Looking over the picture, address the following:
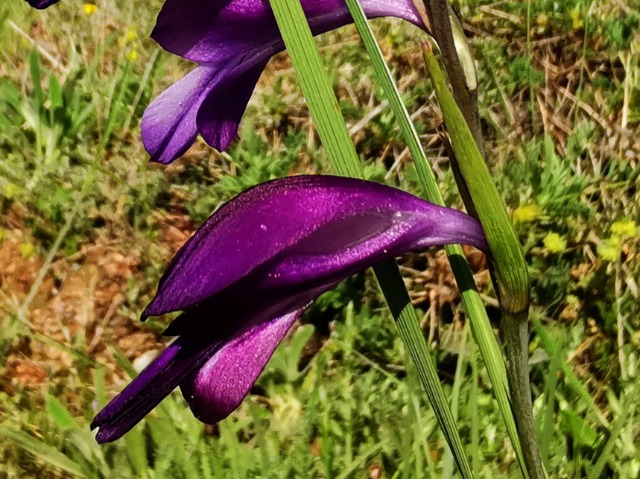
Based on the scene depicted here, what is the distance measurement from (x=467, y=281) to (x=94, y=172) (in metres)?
1.30

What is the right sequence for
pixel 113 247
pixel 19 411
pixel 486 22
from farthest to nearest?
pixel 486 22 → pixel 113 247 → pixel 19 411

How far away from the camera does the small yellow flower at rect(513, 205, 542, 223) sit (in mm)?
1364

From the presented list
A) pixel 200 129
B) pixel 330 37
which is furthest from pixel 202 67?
pixel 330 37

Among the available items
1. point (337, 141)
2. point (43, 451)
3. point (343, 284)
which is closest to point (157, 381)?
point (337, 141)

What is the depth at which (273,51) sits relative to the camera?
61 cm

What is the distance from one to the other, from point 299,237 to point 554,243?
0.96 metres

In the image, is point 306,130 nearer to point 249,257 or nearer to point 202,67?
point 202,67

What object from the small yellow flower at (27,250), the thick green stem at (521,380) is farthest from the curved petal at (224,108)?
the small yellow flower at (27,250)

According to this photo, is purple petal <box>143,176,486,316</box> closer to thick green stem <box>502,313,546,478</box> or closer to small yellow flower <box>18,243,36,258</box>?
thick green stem <box>502,313,546,478</box>

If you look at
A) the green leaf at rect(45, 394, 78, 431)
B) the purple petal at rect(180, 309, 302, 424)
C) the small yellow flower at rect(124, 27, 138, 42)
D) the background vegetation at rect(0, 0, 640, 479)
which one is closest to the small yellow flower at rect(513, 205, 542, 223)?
the background vegetation at rect(0, 0, 640, 479)

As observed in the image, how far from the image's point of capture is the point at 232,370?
49 cm

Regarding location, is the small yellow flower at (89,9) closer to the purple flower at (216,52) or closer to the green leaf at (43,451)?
the green leaf at (43,451)

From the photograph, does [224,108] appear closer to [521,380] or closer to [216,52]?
[216,52]

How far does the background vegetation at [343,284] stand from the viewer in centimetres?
102
